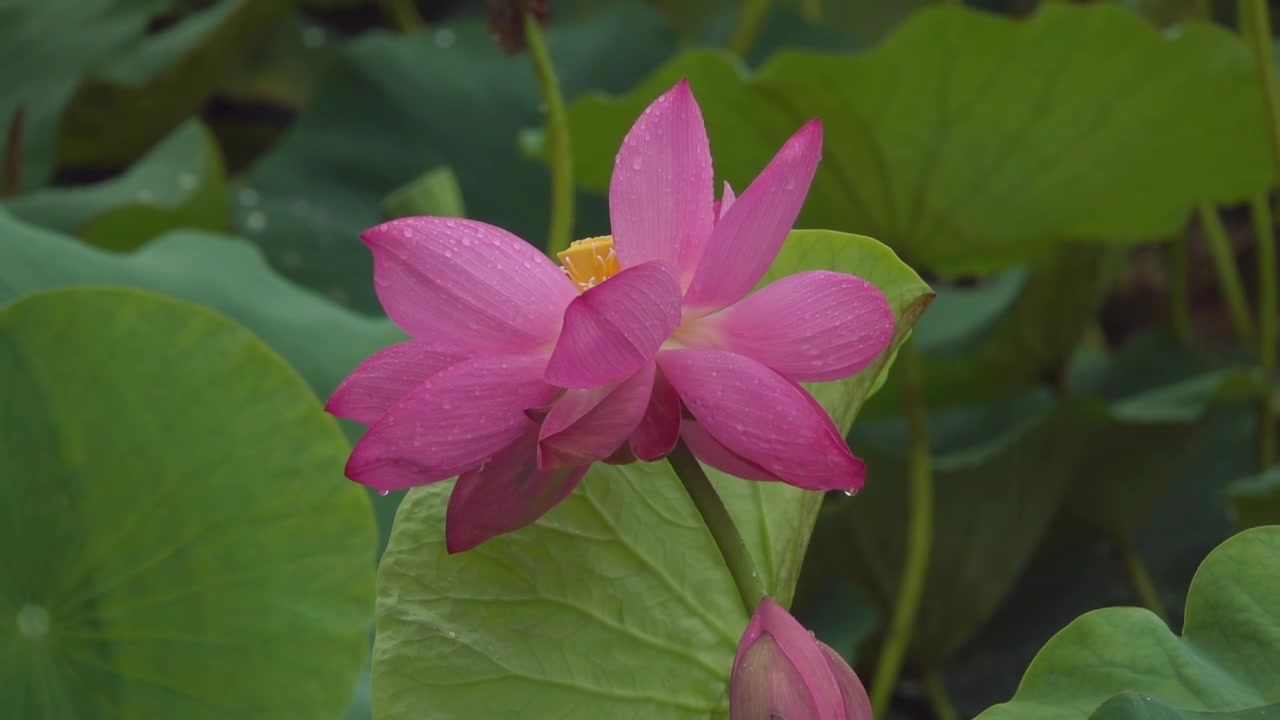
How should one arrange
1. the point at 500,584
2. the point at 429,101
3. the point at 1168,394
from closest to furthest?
1. the point at 500,584
2. the point at 1168,394
3. the point at 429,101

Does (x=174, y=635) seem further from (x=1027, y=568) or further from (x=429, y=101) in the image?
(x=429, y=101)

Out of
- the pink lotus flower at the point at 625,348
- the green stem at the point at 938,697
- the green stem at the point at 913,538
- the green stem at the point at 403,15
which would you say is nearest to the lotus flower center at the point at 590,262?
the pink lotus flower at the point at 625,348

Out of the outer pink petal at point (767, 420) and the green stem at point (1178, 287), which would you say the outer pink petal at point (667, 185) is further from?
the green stem at point (1178, 287)

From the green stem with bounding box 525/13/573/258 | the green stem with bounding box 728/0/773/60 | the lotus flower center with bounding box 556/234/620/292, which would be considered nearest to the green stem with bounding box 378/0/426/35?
the green stem with bounding box 728/0/773/60

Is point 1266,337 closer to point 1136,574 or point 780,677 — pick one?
point 1136,574

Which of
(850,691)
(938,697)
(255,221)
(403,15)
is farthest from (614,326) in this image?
(403,15)

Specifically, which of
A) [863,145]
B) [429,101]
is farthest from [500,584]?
[429,101]

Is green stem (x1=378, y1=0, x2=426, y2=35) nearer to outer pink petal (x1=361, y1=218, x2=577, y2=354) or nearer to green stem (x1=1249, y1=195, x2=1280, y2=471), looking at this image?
green stem (x1=1249, y1=195, x2=1280, y2=471)
